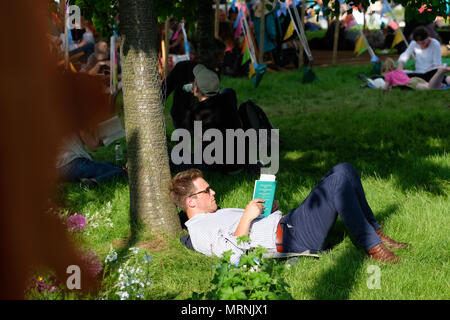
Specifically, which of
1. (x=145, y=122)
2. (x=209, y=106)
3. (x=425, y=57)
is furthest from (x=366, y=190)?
(x=425, y=57)

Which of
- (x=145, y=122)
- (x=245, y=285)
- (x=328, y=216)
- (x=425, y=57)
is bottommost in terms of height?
(x=328, y=216)

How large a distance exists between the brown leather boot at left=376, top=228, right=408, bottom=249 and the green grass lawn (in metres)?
0.08

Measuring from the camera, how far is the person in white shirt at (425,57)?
435 inches

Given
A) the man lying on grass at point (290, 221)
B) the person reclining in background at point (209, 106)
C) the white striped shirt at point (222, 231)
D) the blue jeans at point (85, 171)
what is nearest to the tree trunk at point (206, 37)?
the person reclining in background at point (209, 106)

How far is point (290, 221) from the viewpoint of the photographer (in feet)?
13.1

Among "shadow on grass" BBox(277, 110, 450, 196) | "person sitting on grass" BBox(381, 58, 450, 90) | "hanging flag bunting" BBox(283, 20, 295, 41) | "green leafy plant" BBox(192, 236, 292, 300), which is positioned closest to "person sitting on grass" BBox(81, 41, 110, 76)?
"shadow on grass" BBox(277, 110, 450, 196)

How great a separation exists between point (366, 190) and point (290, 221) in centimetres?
156

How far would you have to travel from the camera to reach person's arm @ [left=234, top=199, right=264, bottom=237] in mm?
3639

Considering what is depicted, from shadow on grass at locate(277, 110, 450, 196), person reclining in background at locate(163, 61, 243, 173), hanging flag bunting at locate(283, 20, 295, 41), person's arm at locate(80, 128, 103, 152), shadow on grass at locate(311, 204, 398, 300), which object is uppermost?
hanging flag bunting at locate(283, 20, 295, 41)

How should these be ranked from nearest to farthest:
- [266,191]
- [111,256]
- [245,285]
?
1. [245,285]
2. [111,256]
3. [266,191]

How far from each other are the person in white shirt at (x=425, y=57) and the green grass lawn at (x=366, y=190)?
0.78m

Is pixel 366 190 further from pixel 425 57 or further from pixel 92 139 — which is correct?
pixel 425 57

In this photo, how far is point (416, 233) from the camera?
423cm

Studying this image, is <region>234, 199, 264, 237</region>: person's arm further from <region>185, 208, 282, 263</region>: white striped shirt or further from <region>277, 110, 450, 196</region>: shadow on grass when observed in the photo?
<region>277, 110, 450, 196</region>: shadow on grass
